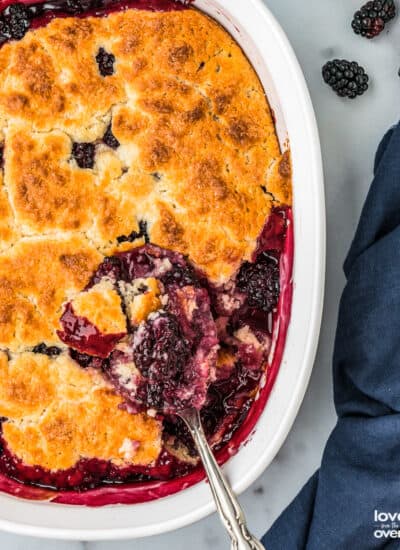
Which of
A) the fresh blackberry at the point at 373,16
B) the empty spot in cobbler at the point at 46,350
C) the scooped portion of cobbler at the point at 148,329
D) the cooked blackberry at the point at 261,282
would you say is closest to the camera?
the scooped portion of cobbler at the point at 148,329

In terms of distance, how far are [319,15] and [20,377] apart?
147 cm

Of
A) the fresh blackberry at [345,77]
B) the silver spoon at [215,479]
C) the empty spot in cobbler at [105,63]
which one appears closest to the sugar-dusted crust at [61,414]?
the silver spoon at [215,479]

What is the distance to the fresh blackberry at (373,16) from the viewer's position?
7.07 feet

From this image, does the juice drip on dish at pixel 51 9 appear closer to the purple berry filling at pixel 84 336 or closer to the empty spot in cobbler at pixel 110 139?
the empty spot in cobbler at pixel 110 139

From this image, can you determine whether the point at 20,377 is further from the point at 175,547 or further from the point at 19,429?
the point at 175,547

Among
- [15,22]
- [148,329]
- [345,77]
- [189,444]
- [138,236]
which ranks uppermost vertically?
[15,22]

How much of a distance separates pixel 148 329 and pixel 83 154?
53 centimetres

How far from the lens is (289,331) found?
2.05 metres

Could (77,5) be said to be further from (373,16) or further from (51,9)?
(373,16)

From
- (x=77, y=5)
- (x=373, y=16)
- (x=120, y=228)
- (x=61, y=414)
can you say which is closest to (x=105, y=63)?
(x=77, y=5)

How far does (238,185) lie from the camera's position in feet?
6.51

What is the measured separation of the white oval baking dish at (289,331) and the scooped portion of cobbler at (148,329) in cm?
27

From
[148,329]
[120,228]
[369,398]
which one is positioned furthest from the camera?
[369,398]

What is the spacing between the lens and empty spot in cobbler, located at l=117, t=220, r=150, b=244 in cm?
194
